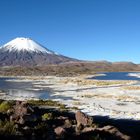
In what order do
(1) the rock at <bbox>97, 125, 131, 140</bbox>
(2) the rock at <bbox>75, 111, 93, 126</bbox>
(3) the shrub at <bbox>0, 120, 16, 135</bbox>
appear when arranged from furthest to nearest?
1. (2) the rock at <bbox>75, 111, 93, 126</bbox>
2. (1) the rock at <bbox>97, 125, 131, 140</bbox>
3. (3) the shrub at <bbox>0, 120, 16, 135</bbox>

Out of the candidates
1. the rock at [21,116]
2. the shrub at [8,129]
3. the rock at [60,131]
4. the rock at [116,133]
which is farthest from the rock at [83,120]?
the shrub at [8,129]

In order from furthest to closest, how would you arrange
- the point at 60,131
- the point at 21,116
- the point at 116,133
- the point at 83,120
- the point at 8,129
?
the point at 83,120 → the point at 21,116 → the point at 116,133 → the point at 60,131 → the point at 8,129

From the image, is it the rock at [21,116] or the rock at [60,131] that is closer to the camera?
the rock at [60,131]

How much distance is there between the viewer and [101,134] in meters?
14.4

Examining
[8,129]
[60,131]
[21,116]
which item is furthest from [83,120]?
[8,129]

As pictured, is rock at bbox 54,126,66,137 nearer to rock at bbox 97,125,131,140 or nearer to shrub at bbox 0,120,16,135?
shrub at bbox 0,120,16,135

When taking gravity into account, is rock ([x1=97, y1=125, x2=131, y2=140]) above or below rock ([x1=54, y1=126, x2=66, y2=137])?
below

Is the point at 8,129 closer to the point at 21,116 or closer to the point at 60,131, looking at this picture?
the point at 60,131

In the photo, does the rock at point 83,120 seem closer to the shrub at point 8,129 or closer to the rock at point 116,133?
the rock at point 116,133

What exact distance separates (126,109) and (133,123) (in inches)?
310

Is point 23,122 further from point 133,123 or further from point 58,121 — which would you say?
point 133,123

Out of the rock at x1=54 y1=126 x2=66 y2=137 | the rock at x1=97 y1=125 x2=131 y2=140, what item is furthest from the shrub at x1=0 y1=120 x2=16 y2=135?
the rock at x1=97 y1=125 x2=131 y2=140

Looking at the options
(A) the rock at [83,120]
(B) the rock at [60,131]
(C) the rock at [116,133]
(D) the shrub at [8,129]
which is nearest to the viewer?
(D) the shrub at [8,129]

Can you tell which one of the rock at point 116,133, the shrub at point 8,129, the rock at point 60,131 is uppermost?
the shrub at point 8,129
